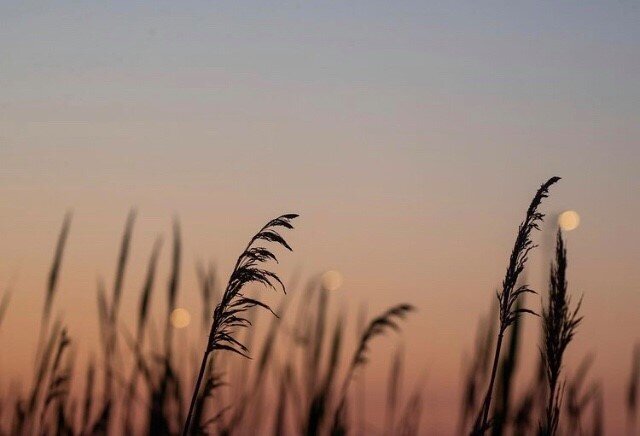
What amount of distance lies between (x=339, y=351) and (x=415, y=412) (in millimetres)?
718

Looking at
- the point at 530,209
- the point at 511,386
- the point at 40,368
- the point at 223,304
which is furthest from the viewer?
the point at 40,368

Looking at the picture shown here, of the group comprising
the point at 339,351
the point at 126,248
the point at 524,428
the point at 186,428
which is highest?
the point at 126,248

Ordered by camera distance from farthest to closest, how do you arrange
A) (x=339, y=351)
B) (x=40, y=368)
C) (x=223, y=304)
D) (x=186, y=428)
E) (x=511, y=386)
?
1. (x=40, y=368)
2. (x=339, y=351)
3. (x=511, y=386)
4. (x=223, y=304)
5. (x=186, y=428)

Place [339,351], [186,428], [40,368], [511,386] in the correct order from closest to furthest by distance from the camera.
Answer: [186,428] < [511,386] < [339,351] < [40,368]

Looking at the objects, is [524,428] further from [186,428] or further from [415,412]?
[186,428]

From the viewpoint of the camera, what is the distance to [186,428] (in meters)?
2.62

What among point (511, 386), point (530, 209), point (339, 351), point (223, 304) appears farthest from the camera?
point (339, 351)

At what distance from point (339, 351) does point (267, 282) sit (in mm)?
1023

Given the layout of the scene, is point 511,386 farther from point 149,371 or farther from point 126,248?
point 126,248

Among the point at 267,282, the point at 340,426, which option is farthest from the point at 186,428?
the point at 340,426

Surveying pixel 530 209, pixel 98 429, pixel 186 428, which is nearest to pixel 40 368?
pixel 98 429

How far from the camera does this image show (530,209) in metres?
3.44

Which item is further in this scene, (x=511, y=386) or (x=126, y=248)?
(x=126, y=248)

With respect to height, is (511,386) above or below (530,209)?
below
